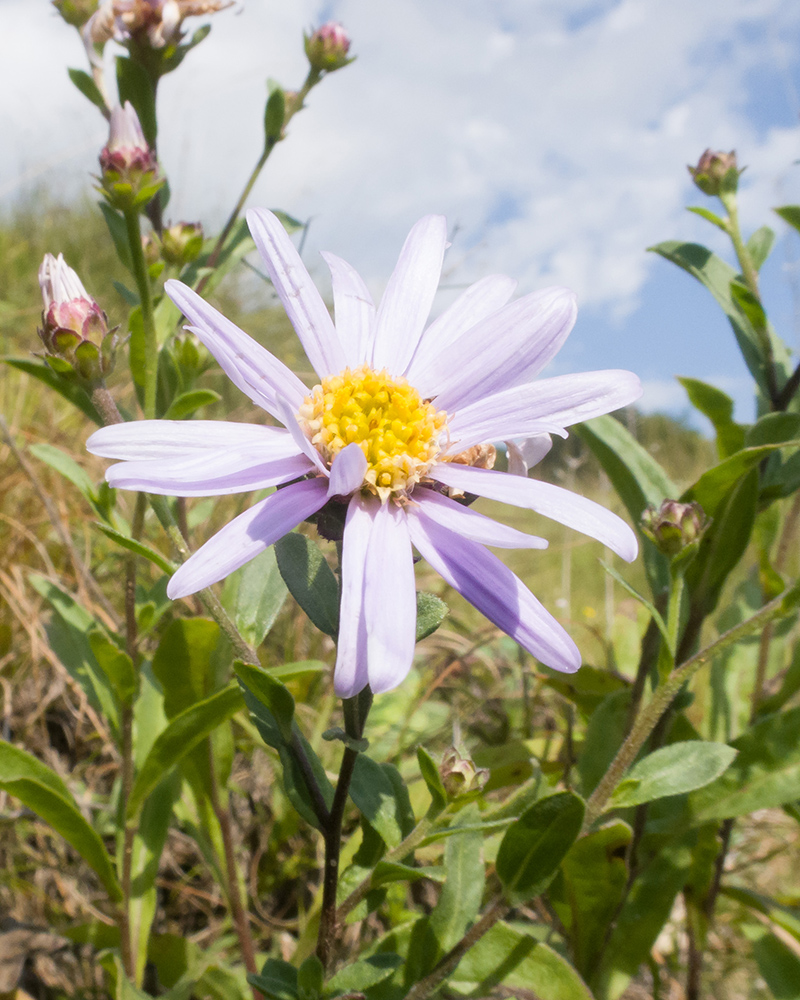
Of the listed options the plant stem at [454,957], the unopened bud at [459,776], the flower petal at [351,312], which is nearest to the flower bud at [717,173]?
the flower petal at [351,312]

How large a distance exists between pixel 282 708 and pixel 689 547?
0.62 m

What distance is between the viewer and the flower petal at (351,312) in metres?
1.23

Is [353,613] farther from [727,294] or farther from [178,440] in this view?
[727,294]

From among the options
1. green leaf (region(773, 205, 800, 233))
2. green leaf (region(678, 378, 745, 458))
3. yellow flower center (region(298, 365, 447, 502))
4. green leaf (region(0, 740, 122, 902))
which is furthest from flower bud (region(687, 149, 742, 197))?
green leaf (region(0, 740, 122, 902))

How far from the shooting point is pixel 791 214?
1.79 m

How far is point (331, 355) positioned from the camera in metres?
1.19

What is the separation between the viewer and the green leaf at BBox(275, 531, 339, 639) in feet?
3.31

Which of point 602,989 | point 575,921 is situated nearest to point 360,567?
point 575,921

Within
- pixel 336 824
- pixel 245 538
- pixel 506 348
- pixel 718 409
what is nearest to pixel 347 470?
pixel 245 538

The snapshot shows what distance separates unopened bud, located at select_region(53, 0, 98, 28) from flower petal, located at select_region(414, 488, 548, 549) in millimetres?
1472

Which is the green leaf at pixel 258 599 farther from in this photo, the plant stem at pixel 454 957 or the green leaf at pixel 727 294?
the green leaf at pixel 727 294

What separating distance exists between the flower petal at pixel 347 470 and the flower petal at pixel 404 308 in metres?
0.35

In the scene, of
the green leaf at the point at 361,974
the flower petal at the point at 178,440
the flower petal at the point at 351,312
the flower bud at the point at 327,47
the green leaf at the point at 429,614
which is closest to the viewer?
the flower petal at the point at 178,440

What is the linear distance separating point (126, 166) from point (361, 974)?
1.24 m
